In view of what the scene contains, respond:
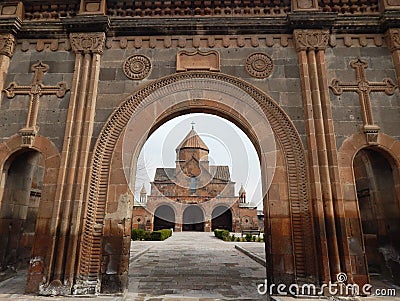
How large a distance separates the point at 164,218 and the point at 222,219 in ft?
26.8

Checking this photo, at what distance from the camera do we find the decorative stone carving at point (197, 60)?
7.23m

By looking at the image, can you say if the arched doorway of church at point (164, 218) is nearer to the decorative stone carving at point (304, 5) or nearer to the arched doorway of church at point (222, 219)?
the arched doorway of church at point (222, 219)

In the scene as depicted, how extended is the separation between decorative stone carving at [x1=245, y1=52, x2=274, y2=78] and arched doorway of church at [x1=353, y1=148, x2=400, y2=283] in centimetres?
311

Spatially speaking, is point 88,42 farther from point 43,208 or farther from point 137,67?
point 43,208

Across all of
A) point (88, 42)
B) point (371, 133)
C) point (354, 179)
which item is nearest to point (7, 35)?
point (88, 42)

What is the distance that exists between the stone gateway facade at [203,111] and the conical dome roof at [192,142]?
3426 cm

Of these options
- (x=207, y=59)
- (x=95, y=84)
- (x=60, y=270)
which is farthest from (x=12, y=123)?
(x=207, y=59)

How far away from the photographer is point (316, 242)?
5.88m

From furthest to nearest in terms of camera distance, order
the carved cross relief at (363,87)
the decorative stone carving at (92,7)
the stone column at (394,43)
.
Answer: the decorative stone carving at (92,7) → the stone column at (394,43) → the carved cross relief at (363,87)

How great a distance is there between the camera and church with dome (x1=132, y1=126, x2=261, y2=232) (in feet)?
119

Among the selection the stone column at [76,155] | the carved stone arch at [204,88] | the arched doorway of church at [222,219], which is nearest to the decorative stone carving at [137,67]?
the carved stone arch at [204,88]

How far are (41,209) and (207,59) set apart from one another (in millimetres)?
5494

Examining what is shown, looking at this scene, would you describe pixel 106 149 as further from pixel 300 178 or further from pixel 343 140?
pixel 343 140

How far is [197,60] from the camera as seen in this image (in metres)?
7.32
